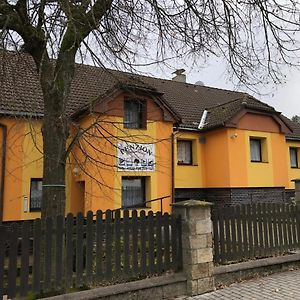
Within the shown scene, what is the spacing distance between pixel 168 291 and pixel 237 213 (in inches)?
90.3

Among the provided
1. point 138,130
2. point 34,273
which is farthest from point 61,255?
point 138,130

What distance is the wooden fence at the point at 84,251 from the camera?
500 centimetres

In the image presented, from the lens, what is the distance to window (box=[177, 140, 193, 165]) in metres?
16.7

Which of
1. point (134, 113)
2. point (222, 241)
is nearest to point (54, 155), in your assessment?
point (222, 241)

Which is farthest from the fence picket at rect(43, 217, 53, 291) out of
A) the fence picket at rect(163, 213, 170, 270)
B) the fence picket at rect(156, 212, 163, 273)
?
the fence picket at rect(163, 213, 170, 270)

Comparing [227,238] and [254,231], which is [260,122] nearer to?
[254,231]

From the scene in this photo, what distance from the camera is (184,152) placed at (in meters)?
17.0

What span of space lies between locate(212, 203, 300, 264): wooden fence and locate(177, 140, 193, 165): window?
341 inches

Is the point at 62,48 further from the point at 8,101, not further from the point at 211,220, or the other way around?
the point at 211,220

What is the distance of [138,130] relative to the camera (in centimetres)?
1341

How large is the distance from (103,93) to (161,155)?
3.93 meters

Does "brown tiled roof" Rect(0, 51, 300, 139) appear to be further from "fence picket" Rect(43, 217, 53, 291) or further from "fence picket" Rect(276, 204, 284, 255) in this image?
"fence picket" Rect(276, 204, 284, 255)

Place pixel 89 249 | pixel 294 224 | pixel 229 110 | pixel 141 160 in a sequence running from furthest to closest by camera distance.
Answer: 1. pixel 229 110
2. pixel 141 160
3. pixel 294 224
4. pixel 89 249

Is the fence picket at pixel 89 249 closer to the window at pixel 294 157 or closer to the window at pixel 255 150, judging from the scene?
the window at pixel 255 150
